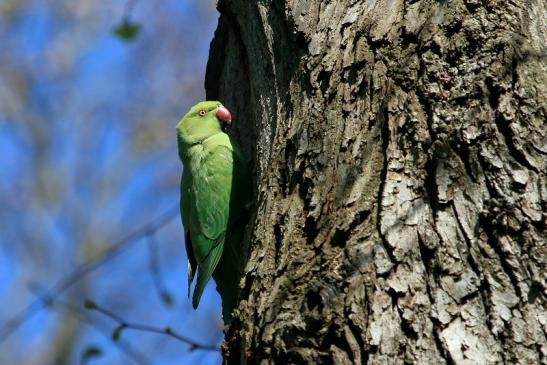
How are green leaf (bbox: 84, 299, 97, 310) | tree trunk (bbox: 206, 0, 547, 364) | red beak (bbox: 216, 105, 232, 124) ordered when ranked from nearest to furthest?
tree trunk (bbox: 206, 0, 547, 364), green leaf (bbox: 84, 299, 97, 310), red beak (bbox: 216, 105, 232, 124)

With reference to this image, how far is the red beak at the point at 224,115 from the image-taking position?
3.90m

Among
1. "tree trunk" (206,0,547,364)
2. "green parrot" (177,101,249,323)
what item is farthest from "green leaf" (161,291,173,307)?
"tree trunk" (206,0,547,364)

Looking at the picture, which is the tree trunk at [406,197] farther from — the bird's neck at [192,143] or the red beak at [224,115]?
the bird's neck at [192,143]

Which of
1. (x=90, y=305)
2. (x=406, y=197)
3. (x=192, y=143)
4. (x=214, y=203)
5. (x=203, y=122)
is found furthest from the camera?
(x=192, y=143)

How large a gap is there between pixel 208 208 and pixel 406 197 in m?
1.92

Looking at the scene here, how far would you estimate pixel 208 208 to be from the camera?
12.8 ft

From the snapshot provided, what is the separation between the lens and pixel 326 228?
2209 mm

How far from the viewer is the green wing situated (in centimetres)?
372

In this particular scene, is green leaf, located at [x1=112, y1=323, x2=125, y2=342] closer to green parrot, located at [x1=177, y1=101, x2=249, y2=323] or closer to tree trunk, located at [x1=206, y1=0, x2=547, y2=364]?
green parrot, located at [x1=177, y1=101, x2=249, y2=323]

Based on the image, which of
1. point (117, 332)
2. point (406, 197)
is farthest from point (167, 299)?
point (406, 197)

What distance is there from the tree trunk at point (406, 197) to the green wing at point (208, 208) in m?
1.11

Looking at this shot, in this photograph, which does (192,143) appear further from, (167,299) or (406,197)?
(406,197)

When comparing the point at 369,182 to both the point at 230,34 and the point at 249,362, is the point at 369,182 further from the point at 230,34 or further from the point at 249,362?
the point at 230,34

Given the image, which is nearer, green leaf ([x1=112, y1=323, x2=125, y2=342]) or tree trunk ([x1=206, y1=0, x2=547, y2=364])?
tree trunk ([x1=206, y1=0, x2=547, y2=364])
